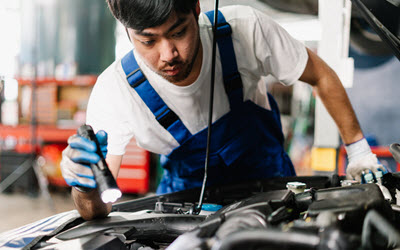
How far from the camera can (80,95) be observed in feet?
14.3

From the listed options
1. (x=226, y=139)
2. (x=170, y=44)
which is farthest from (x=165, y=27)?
(x=226, y=139)

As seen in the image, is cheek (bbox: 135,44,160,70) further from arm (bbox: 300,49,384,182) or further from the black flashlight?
arm (bbox: 300,49,384,182)

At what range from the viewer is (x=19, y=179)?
4.05 meters

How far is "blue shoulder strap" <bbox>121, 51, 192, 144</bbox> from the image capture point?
119 cm

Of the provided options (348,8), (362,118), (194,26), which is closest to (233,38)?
(194,26)

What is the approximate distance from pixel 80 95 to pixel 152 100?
3.42 metres

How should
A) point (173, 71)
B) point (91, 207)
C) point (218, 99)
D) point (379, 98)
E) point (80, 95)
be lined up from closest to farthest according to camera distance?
point (91, 207) < point (173, 71) < point (218, 99) < point (379, 98) < point (80, 95)

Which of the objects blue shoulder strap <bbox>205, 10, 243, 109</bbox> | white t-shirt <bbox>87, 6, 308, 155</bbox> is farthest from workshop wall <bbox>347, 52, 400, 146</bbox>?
blue shoulder strap <bbox>205, 10, 243, 109</bbox>

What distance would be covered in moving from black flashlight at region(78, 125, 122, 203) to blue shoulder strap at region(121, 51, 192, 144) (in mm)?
474

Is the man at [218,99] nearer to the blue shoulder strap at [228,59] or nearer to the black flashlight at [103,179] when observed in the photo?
the blue shoulder strap at [228,59]

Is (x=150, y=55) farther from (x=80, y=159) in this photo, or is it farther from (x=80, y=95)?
(x=80, y=95)

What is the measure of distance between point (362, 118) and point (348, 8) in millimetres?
1320

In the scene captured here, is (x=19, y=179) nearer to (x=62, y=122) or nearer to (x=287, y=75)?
(x=62, y=122)

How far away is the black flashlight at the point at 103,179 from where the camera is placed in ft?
2.07
